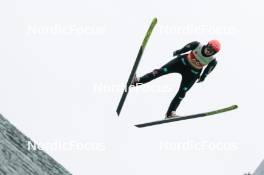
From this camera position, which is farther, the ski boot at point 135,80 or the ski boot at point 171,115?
the ski boot at point 171,115

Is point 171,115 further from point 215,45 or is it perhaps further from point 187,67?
point 215,45

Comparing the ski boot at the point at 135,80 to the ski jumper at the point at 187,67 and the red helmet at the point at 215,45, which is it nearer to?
the ski jumper at the point at 187,67

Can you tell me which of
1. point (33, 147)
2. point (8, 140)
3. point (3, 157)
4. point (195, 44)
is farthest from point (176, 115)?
point (3, 157)

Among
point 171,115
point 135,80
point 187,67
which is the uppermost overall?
point 187,67

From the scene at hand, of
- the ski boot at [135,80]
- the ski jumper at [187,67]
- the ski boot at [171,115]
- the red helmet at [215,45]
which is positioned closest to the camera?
the red helmet at [215,45]

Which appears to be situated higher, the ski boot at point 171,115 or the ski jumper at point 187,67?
the ski jumper at point 187,67

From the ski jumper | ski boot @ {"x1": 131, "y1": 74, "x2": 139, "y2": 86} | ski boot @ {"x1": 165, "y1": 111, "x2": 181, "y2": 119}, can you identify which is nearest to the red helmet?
the ski jumper

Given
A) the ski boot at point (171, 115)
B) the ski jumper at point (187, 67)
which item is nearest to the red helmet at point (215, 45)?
the ski jumper at point (187, 67)

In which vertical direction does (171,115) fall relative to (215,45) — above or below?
below

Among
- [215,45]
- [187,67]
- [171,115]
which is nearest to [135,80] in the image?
[187,67]

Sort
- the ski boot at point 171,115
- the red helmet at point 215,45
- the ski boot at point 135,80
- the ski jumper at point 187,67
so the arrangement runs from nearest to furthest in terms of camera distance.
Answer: the red helmet at point 215,45, the ski jumper at point 187,67, the ski boot at point 135,80, the ski boot at point 171,115

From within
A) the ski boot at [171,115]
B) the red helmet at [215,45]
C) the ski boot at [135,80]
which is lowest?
the ski boot at [171,115]

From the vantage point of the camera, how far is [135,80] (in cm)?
1500

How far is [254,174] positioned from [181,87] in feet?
74.9
